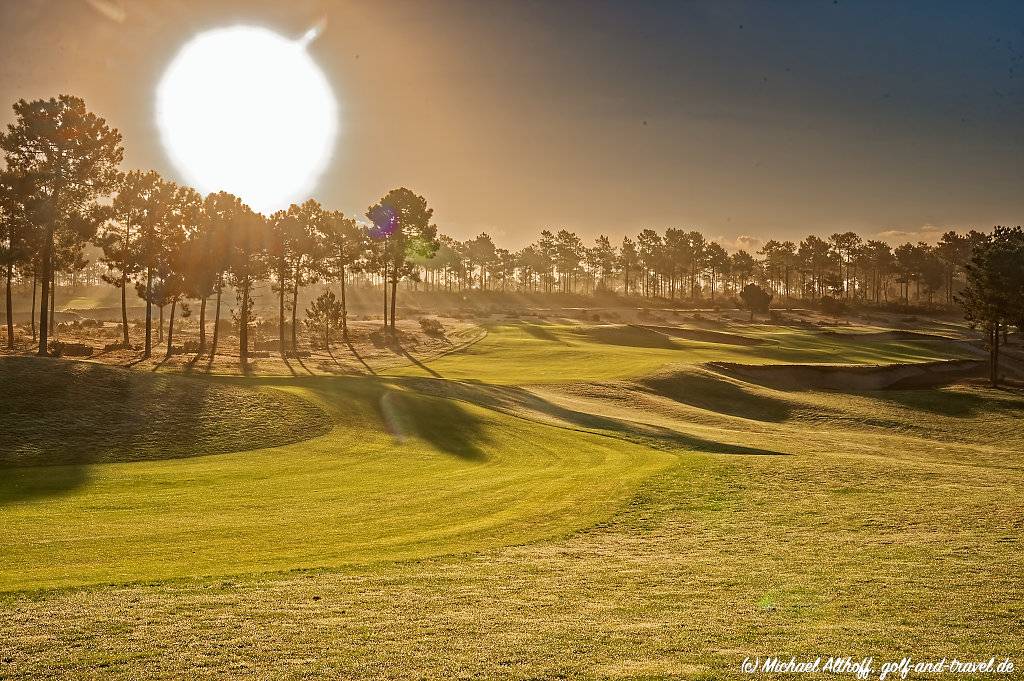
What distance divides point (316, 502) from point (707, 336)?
9141cm

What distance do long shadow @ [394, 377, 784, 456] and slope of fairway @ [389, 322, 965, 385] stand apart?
7.71m

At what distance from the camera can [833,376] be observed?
64875mm

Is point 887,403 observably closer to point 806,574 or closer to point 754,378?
point 754,378

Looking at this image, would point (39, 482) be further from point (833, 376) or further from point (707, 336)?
point (707, 336)

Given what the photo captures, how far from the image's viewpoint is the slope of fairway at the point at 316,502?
1538 centimetres

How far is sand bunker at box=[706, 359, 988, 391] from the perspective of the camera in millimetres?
63344

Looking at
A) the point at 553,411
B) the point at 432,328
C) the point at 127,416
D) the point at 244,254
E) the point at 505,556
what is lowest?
the point at 553,411

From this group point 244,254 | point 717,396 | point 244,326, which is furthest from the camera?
point 244,254

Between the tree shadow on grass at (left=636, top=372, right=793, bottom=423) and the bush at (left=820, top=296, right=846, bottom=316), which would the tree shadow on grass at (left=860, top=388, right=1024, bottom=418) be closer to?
the tree shadow on grass at (left=636, top=372, right=793, bottom=423)

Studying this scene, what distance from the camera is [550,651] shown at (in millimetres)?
10023

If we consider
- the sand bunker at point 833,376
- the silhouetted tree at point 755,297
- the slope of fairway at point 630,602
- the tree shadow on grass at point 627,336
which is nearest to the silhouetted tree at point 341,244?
the tree shadow on grass at point 627,336

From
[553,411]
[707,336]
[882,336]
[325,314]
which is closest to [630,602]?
[553,411]

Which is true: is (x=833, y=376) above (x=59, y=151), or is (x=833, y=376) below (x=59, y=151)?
below

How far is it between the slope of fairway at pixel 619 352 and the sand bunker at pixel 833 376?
17.0 ft
